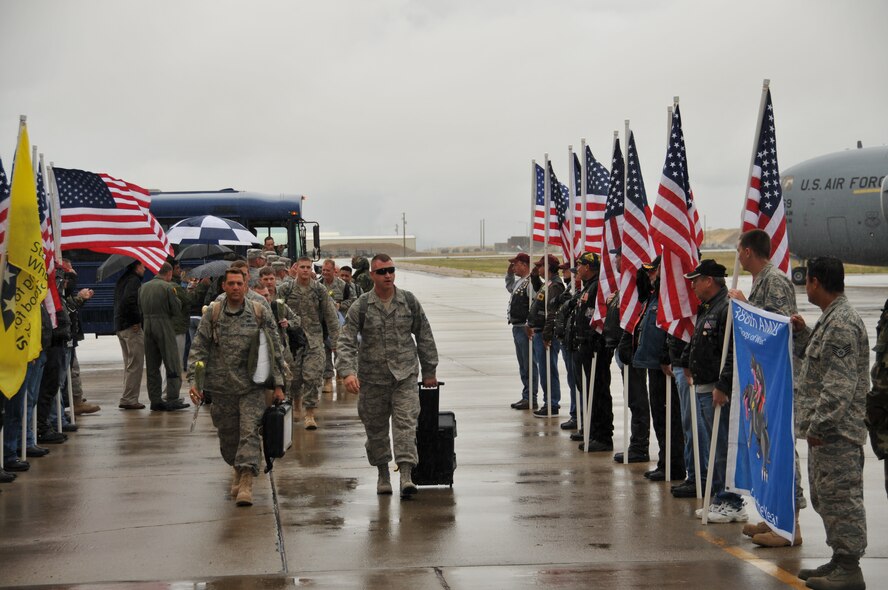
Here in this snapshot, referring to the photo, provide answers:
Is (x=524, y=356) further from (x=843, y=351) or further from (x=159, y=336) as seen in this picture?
(x=843, y=351)

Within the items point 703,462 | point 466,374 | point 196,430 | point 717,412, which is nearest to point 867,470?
point 703,462

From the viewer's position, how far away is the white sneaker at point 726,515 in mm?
8875

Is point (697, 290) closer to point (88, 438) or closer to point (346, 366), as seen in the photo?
point (346, 366)

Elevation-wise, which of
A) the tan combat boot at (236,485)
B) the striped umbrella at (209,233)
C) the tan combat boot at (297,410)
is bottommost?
the tan combat boot at (297,410)

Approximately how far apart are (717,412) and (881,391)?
8.20 ft

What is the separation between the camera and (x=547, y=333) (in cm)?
1421

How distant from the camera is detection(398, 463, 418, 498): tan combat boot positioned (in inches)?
388

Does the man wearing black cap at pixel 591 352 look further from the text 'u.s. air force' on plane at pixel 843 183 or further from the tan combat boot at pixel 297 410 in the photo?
the text 'u.s. air force' on plane at pixel 843 183

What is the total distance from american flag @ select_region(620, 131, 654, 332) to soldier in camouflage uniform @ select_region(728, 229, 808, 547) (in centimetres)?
258

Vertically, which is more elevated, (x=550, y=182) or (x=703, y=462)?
(x=550, y=182)

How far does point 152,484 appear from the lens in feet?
35.7

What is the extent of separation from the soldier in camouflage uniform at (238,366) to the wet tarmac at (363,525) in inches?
18.1

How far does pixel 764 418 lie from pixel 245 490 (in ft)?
13.3

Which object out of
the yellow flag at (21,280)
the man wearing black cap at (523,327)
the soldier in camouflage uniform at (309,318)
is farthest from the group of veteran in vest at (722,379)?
the yellow flag at (21,280)
